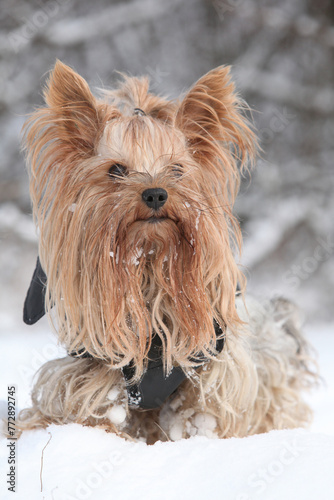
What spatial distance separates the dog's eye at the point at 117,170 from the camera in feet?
6.79

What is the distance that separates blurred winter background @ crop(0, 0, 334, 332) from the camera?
6.91 m

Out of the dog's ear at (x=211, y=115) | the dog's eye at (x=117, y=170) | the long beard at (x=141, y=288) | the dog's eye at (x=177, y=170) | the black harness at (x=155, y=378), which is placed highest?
the dog's ear at (x=211, y=115)

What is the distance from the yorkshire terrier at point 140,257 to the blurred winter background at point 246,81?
4.41 m

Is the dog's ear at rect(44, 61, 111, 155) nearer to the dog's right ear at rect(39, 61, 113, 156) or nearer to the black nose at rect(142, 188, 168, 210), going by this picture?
the dog's right ear at rect(39, 61, 113, 156)

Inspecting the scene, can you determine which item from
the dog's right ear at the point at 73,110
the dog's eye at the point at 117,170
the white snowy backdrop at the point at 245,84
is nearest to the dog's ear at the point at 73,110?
the dog's right ear at the point at 73,110

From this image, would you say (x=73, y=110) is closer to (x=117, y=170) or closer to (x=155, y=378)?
(x=117, y=170)

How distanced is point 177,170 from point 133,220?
12.9 inches

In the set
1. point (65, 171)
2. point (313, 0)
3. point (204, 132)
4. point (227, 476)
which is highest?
point (313, 0)

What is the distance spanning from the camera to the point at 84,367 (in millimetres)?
2359

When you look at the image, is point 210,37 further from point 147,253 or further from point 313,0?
point 147,253

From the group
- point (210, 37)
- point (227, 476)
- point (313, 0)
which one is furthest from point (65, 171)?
point (313, 0)

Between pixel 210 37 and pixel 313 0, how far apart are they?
157 cm

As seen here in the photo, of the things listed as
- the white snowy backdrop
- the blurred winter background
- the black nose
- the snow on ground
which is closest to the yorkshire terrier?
the black nose

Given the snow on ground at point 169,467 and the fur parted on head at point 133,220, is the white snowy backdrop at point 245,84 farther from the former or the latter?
the snow on ground at point 169,467
